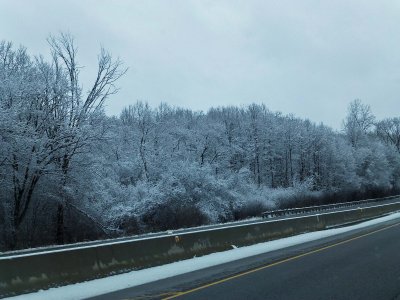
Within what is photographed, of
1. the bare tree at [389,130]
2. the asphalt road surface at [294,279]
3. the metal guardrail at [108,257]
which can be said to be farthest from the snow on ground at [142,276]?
the bare tree at [389,130]

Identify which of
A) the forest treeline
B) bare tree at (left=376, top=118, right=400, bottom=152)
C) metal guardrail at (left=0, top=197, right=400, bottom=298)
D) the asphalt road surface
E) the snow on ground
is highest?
bare tree at (left=376, top=118, right=400, bottom=152)

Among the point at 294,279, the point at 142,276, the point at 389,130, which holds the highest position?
the point at 389,130

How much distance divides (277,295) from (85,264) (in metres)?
4.74

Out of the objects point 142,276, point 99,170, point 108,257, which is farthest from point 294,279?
point 99,170

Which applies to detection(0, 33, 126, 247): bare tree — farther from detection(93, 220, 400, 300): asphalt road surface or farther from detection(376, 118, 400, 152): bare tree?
detection(376, 118, 400, 152): bare tree

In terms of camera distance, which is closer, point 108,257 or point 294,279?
point 294,279

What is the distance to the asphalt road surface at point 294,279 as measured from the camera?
369 inches

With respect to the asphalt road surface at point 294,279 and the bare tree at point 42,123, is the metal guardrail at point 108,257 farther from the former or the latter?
the bare tree at point 42,123

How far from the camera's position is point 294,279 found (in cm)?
1104

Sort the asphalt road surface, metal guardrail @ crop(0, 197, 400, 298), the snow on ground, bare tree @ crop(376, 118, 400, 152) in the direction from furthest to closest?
bare tree @ crop(376, 118, 400, 152), the snow on ground, metal guardrail @ crop(0, 197, 400, 298), the asphalt road surface

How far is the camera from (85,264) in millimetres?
11547

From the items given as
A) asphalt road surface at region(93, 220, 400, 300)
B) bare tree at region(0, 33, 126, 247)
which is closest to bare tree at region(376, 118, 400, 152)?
bare tree at region(0, 33, 126, 247)

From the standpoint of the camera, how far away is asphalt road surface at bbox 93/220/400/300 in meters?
9.38

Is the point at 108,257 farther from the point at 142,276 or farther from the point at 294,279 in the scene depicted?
the point at 294,279
